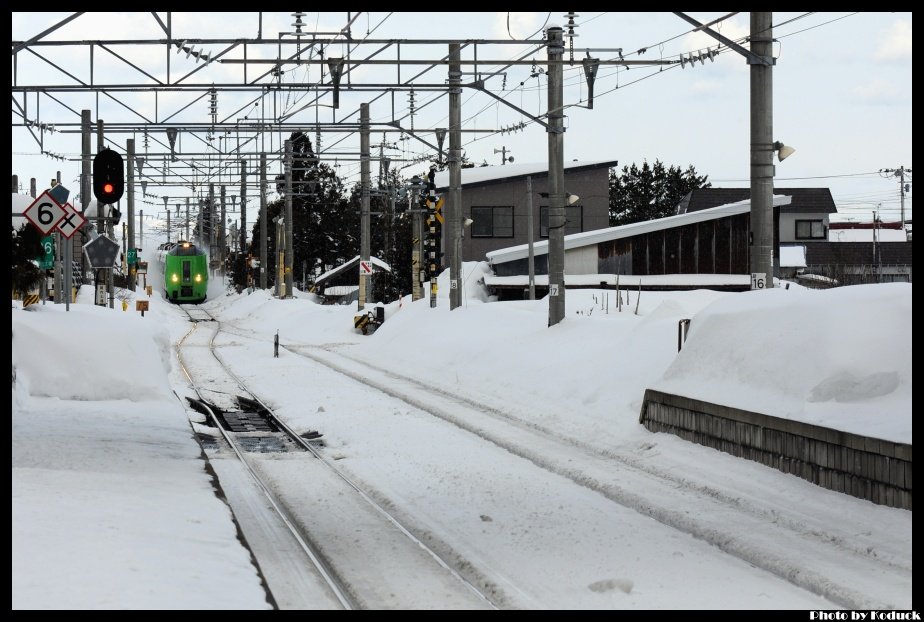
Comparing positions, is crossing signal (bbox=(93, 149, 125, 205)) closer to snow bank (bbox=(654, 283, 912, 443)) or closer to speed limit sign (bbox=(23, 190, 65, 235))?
speed limit sign (bbox=(23, 190, 65, 235))

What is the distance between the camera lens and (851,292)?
1339cm

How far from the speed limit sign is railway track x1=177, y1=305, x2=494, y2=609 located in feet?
13.0

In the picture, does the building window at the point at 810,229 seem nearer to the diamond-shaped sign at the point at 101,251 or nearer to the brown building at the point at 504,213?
the brown building at the point at 504,213

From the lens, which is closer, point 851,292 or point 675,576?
point 675,576

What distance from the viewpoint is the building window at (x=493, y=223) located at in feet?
188

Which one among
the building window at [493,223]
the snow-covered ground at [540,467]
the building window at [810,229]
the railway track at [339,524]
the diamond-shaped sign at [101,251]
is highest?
the building window at [810,229]

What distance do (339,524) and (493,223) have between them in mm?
47111

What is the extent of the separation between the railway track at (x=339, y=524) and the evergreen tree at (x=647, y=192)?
76.8 m

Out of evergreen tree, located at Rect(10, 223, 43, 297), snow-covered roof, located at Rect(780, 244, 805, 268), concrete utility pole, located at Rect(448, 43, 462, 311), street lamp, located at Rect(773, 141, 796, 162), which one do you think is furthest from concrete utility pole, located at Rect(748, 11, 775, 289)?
snow-covered roof, located at Rect(780, 244, 805, 268)

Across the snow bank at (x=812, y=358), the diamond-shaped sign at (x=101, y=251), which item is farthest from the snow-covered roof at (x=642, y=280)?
the snow bank at (x=812, y=358)
